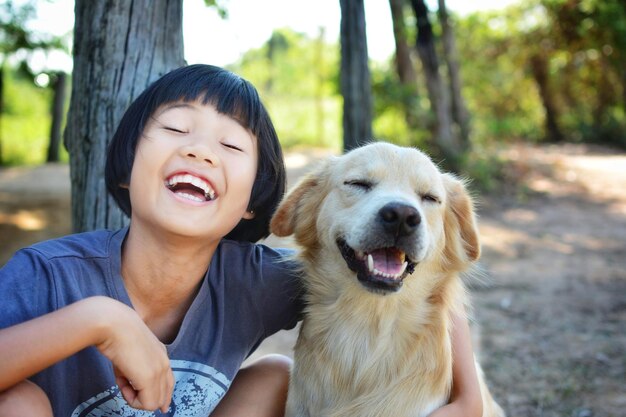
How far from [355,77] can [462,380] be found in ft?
11.8

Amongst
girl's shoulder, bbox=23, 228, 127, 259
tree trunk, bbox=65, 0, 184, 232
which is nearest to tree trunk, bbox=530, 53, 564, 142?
tree trunk, bbox=65, 0, 184, 232

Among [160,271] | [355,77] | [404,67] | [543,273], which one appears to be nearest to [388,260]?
[160,271]

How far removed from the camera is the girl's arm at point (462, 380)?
2.27m

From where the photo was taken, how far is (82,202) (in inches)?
119

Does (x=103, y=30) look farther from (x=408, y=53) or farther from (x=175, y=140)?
(x=408, y=53)

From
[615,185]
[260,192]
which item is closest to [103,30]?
[260,192]

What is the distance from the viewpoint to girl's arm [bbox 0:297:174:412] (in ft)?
5.19

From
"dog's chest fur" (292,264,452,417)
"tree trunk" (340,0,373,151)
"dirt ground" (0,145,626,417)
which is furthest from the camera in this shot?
"tree trunk" (340,0,373,151)

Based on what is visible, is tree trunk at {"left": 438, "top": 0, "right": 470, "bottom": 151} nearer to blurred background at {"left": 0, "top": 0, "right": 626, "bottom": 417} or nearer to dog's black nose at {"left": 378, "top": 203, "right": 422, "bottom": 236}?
blurred background at {"left": 0, "top": 0, "right": 626, "bottom": 417}

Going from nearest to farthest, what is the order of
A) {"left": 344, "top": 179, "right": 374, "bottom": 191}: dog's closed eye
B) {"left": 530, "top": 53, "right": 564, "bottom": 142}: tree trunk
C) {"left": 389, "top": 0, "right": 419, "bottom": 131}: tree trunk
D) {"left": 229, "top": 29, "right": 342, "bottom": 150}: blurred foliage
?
{"left": 344, "top": 179, "right": 374, "bottom": 191}: dog's closed eye
{"left": 389, "top": 0, "right": 419, "bottom": 131}: tree trunk
{"left": 229, "top": 29, "right": 342, "bottom": 150}: blurred foliage
{"left": 530, "top": 53, "right": 564, "bottom": 142}: tree trunk

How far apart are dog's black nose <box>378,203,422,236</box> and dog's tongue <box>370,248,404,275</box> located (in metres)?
0.14

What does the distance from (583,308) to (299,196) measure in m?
3.74

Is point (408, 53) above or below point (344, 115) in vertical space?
above

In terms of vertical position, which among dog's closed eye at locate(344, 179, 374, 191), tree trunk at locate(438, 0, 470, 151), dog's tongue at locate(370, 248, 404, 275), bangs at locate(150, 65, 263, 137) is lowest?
dog's tongue at locate(370, 248, 404, 275)
